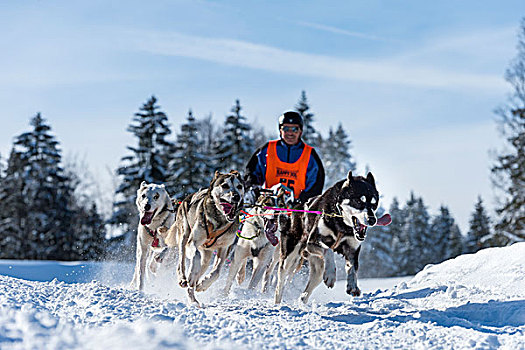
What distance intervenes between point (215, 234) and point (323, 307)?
1.47m

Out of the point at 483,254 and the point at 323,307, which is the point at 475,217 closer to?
the point at 483,254

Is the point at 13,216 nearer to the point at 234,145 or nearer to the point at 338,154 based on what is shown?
the point at 234,145

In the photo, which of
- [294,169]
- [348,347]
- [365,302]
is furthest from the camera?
[294,169]

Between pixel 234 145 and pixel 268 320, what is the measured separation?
69.0ft

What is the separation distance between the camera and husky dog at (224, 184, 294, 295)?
250 inches

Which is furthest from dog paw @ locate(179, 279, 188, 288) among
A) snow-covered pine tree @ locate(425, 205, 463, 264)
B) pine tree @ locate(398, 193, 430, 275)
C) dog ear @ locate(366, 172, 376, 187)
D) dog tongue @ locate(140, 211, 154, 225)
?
snow-covered pine tree @ locate(425, 205, 463, 264)

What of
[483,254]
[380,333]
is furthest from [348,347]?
[483,254]

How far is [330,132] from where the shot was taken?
31.5 meters

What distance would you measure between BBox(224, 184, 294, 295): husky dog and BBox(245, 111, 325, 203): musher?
1.62ft

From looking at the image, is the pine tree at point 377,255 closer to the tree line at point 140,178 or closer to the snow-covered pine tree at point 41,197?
the tree line at point 140,178

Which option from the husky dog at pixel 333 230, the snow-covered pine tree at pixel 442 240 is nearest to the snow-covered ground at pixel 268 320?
the husky dog at pixel 333 230

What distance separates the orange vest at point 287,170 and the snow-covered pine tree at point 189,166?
54.0ft

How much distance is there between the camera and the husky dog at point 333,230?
5.41 meters

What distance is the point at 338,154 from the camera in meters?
30.4
